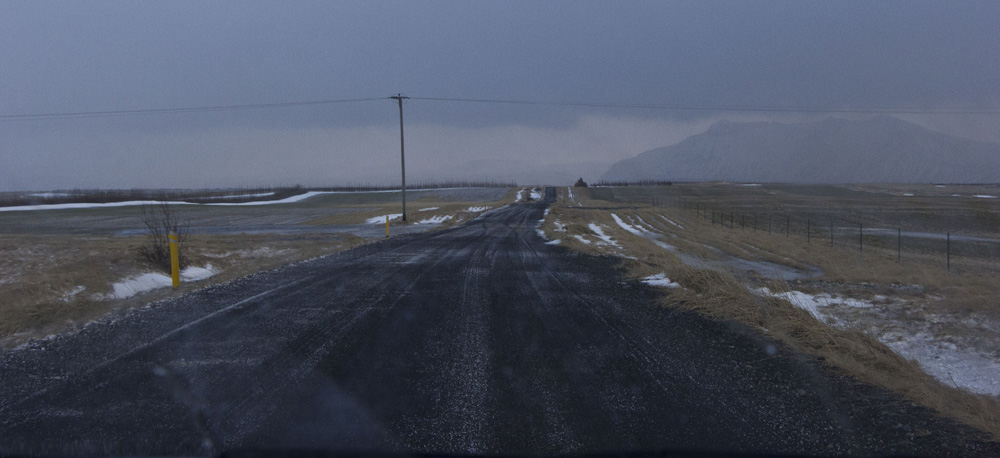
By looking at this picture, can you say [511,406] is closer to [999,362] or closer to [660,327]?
[660,327]

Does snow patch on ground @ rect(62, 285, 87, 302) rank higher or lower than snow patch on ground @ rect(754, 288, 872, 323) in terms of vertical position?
higher

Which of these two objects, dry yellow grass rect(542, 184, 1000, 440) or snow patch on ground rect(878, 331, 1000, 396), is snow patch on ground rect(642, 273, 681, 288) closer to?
dry yellow grass rect(542, 184, 1000, 440)

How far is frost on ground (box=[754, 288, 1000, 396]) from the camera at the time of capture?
5.93m

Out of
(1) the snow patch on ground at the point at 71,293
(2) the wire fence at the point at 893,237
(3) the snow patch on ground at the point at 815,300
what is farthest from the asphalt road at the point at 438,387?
(2) the wire fence at the point at 893,237

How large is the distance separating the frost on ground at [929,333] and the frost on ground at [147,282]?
34.3 ft

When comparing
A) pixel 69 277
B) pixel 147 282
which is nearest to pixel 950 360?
pixel 147 282

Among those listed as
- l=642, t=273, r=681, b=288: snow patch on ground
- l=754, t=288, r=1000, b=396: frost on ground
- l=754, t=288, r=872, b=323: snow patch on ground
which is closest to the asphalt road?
l=754, t=288, r=1000, b=396: frost on ground

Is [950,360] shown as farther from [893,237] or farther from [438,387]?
[893,237]

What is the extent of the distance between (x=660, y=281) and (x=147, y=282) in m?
9.63

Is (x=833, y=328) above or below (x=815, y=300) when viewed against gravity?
above

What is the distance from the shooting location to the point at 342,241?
22.8 m

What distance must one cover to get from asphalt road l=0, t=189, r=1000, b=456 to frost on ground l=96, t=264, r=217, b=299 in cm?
136

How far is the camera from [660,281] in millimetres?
11234

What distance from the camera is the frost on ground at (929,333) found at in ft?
19.5
